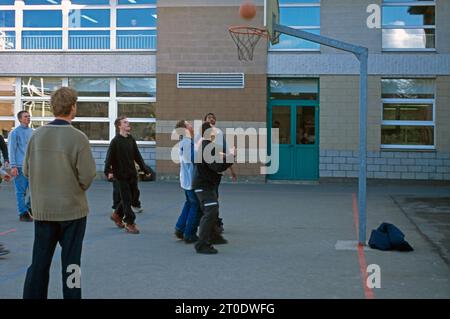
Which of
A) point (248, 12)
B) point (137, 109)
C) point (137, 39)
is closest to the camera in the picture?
point (248, 12)

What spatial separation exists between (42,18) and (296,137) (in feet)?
31.1

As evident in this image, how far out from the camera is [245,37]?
15906mm

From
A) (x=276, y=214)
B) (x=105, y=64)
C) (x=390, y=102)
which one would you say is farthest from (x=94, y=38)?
(x=276, y=214)

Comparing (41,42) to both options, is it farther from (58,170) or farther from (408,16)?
(58,170)

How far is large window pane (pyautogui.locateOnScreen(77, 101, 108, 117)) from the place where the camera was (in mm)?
21500

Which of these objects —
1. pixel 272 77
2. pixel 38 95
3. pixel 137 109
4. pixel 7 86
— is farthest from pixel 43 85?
pixel 272 77

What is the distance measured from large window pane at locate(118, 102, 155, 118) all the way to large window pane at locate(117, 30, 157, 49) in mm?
1871

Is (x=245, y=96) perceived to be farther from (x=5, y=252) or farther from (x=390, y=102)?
(x=5, y=252)

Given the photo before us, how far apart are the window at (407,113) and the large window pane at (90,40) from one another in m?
9.14

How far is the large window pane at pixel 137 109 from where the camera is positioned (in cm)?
2119

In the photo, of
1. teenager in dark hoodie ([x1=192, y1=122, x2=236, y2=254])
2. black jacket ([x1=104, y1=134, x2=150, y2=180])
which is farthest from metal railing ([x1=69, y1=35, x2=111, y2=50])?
teenager in dark hoodie ([x1=192, y1=122, x2=236, y2=254])

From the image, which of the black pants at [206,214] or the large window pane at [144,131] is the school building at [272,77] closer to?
the large window pane at [144,131]

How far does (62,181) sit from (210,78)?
1516cm

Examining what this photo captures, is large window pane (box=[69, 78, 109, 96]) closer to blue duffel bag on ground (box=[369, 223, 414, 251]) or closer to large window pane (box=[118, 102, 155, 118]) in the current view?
large window pane (box=[118, 102, 155, 118])
